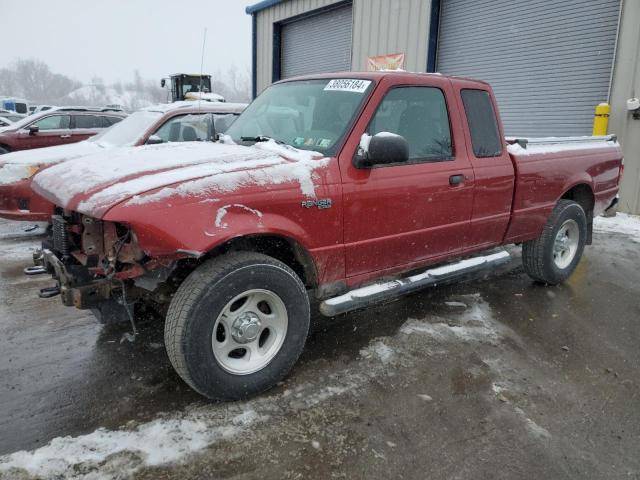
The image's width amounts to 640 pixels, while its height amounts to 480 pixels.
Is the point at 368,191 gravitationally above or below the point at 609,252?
above

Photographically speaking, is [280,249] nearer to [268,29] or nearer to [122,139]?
[122,139]

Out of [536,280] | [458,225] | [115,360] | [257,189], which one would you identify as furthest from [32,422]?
[536,280]

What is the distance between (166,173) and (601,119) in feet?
27.1

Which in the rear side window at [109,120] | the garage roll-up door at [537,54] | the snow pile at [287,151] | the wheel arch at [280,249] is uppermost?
the garage roll-up door at [537,54]

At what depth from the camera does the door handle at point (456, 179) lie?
3752 millimetres

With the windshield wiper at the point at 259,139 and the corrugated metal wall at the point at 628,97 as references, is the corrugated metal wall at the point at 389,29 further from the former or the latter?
the windshield wiper at the point at 259,139

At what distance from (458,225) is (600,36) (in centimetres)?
722

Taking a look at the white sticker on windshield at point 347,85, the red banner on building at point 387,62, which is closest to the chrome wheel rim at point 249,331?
the white sticker on windshield at point 347,85

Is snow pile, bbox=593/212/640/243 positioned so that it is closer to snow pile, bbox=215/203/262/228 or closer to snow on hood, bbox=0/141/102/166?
snow pile, bbox=215/203/262/228

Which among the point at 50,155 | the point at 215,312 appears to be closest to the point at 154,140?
the point at 50,155

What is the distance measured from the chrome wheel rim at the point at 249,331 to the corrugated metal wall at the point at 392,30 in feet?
33.7

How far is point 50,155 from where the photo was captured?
6.49 metres

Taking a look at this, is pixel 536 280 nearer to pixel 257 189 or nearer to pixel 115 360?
pixel 257 189

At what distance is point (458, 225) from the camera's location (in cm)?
393
